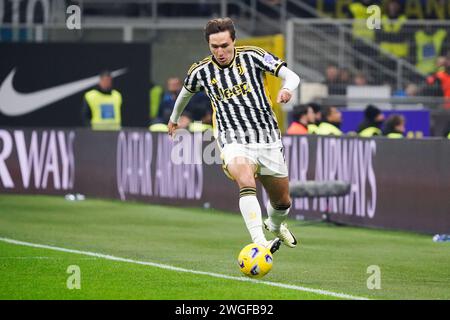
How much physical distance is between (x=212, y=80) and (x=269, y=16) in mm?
18254

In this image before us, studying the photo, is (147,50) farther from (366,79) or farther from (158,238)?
(158,238)

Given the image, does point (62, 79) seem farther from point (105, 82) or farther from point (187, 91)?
point (187, 91)

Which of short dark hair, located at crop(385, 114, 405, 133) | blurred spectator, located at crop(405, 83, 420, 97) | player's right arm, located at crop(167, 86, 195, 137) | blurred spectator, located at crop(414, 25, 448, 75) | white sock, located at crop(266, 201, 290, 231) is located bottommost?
white sock, located at crop(266, 201, 290, 231)

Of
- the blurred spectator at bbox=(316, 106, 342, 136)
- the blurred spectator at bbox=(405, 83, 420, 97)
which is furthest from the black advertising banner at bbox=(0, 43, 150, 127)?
the blurred spectator at bbox=(316, 106, 342, 136)

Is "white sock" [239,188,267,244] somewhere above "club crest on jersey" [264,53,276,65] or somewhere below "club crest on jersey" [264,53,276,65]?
below

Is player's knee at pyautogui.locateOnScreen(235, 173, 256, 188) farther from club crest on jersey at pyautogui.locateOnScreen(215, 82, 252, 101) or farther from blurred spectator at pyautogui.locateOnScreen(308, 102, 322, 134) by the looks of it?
blurred spectator at pyautogui.locateOnScreen(308, 102, 322, 134)

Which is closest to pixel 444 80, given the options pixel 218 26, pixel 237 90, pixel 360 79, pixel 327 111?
pixel 360 79

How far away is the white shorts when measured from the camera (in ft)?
38.5

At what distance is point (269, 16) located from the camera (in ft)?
98.1

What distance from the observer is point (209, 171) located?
20.2 m

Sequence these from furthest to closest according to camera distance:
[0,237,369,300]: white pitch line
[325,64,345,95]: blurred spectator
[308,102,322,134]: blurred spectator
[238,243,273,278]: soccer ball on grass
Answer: [325,64,345,95]: blurred spectator
[308,102,322,134]: blurred spectator
[238,243,273,278]: soccer ball on grass
[0,237,369,300]: white pitch line

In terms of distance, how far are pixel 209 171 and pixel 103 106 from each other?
4.63m

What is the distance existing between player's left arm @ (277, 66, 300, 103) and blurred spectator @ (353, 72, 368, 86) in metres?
12.1

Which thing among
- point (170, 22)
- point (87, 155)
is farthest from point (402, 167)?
point (170, 22)
